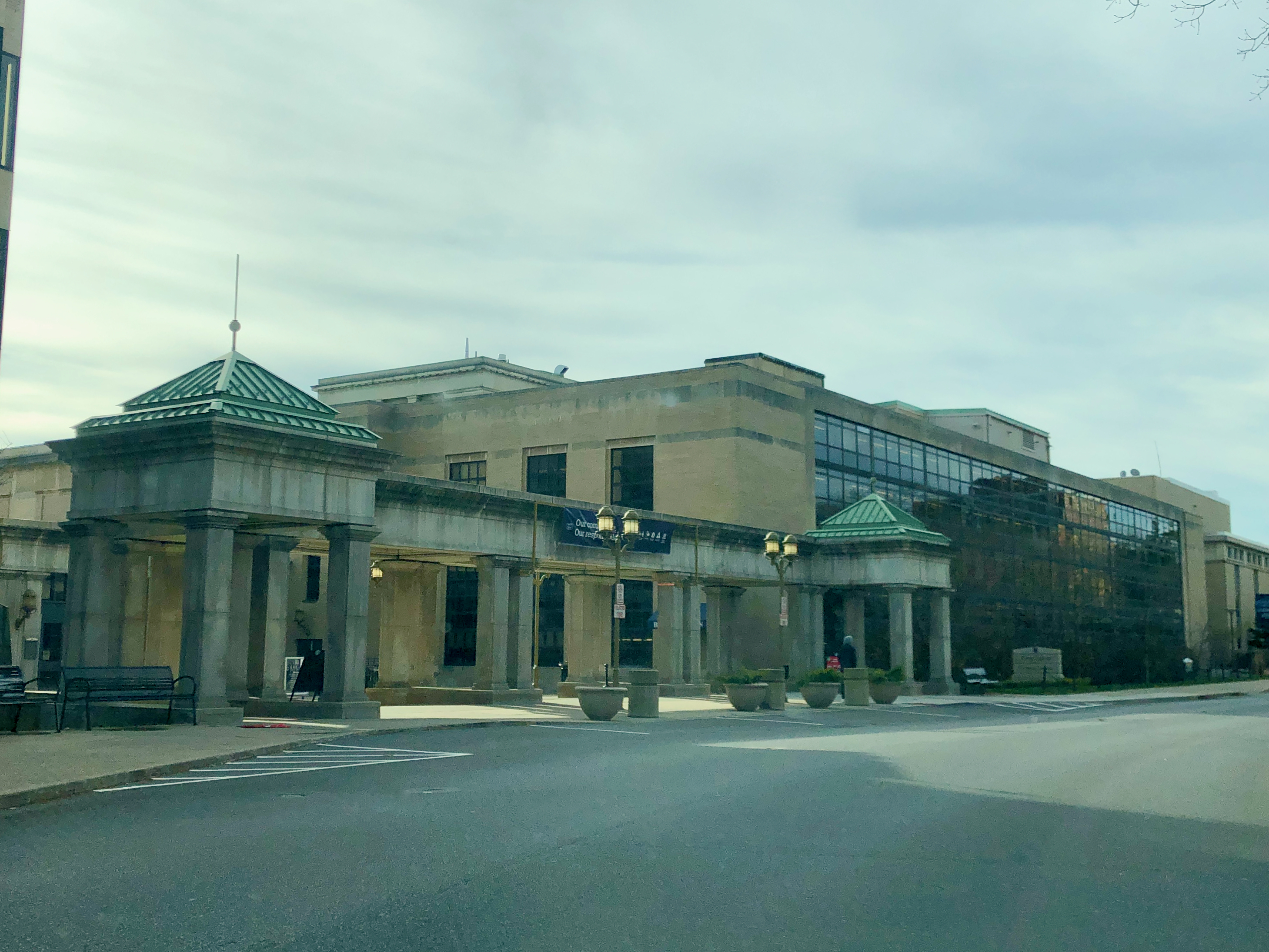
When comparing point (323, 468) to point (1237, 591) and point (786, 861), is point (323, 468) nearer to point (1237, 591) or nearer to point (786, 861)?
point (786, 861)

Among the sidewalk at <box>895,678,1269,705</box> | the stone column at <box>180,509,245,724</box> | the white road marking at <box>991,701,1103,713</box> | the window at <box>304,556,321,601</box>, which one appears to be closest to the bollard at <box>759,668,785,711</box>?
the sidewalk at <box>895,678,1269,705</box>

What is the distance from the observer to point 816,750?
20.5 meters

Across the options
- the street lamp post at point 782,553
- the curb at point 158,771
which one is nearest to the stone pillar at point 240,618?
the curb at point 158,771

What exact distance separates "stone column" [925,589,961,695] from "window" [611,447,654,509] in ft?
43.7

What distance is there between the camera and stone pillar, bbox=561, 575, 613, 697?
48.1 metres

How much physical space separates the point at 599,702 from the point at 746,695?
23.7 feet

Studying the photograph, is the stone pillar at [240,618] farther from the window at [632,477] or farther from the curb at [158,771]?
the window at [632,477]

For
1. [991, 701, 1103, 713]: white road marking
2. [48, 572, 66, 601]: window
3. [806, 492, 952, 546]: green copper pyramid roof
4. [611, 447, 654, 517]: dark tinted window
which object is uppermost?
[611, 447, 654, 517]: dark tinted window

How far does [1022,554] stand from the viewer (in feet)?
247

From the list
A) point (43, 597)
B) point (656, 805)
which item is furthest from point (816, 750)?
point (43, 597)

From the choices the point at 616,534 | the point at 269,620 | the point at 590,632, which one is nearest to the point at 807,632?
the point at 590,632

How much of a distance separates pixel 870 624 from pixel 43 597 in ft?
114

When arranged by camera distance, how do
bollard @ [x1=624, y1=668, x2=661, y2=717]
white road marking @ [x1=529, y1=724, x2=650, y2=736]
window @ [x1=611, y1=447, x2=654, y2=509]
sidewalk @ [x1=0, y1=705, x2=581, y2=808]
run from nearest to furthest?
sidewalk @ [x1=0, y1=705, x2=581, y2=808] → white road marking @ [x1=529, y1=724, x2=650, y2=736] → bollard @ [x1=624, y1=668, x2=661, y2=717] → window @ [x1=611, y1=447, x2=654, y2=509]

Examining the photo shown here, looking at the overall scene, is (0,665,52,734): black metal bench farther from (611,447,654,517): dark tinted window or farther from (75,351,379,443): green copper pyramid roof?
(611,447,654,517): dark tinted window
